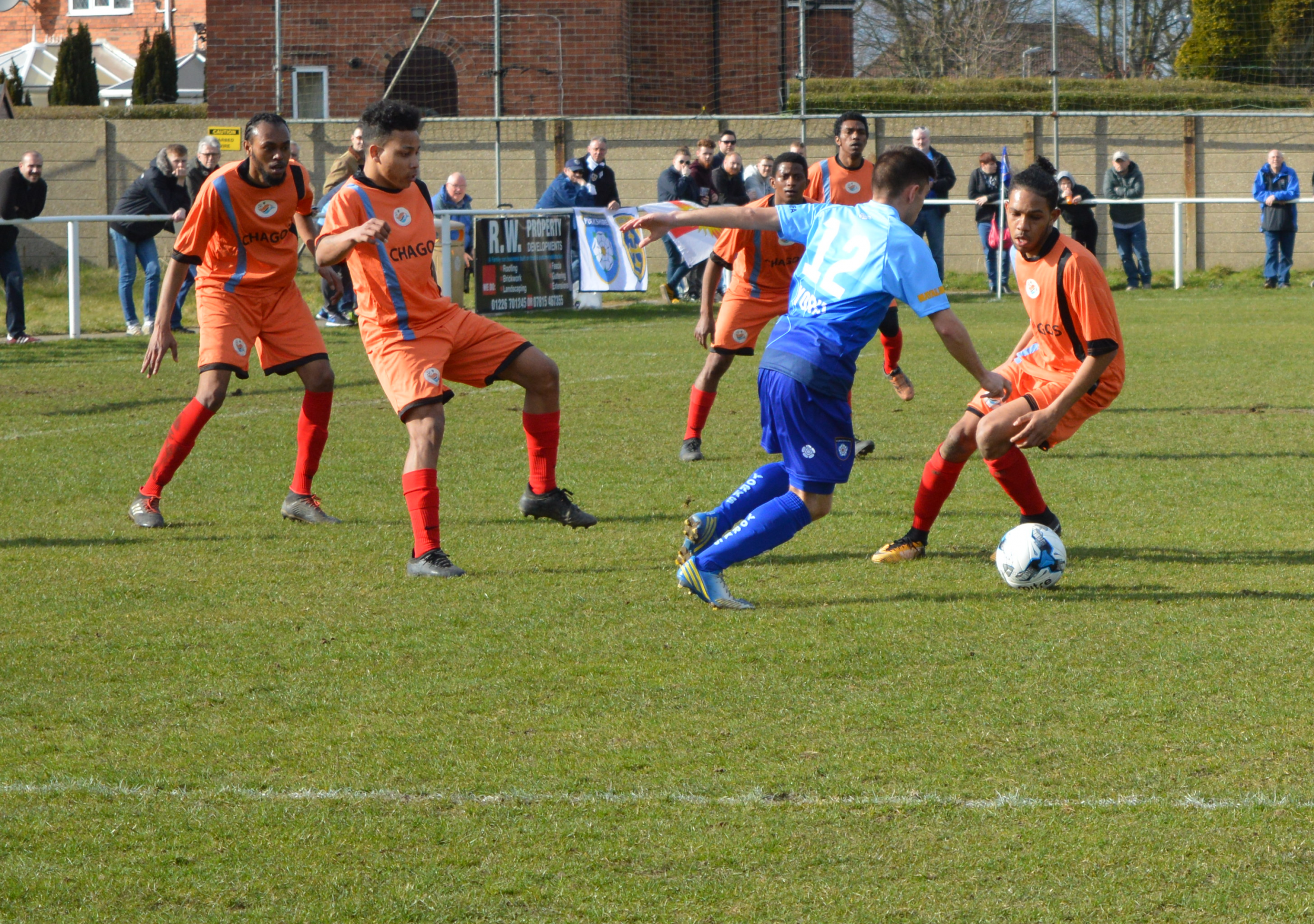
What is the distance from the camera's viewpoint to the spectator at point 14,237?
15.1m

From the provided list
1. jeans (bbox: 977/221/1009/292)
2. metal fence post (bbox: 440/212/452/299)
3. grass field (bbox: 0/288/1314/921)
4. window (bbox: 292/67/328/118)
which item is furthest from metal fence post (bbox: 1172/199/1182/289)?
window (bbox: 292/67/328/118)

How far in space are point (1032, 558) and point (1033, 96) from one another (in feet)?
76.8

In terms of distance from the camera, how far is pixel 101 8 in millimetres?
48969

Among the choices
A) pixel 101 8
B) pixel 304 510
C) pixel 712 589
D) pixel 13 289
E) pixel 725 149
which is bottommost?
pixel 712 589

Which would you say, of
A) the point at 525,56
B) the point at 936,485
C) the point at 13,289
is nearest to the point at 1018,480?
the point at 936,485

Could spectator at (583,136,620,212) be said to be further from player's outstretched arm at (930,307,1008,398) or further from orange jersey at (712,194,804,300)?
player's outstretched arm at (930,307,1008,398)

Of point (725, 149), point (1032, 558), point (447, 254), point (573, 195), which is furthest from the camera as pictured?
point (725, 149)

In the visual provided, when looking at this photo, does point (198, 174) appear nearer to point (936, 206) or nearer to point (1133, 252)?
point (936, 206)

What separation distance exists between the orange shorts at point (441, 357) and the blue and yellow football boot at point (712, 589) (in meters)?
1.41

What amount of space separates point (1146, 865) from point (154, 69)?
3515 cm

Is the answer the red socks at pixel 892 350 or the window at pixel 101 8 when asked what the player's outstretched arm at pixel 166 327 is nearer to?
the red socks at pixel 892 350

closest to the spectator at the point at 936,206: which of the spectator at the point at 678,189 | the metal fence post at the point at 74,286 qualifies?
the spectator at the point at 678,189

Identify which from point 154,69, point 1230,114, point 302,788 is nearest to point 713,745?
point 302,788

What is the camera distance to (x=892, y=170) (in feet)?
18.0
